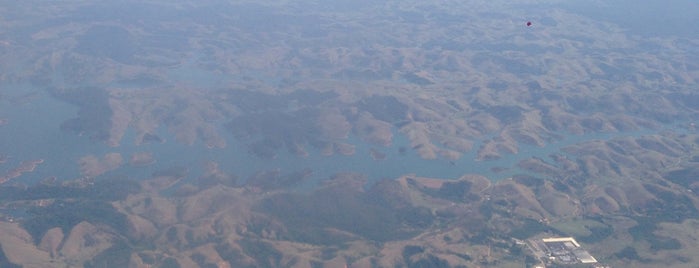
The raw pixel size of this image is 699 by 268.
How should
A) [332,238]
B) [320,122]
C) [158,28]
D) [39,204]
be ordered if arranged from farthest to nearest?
[158,28], [320,122], [39,204], [332,238]

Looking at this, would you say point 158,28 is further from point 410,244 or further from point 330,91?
point 410,244

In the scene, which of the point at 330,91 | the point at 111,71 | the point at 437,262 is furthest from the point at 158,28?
the point at 437,262

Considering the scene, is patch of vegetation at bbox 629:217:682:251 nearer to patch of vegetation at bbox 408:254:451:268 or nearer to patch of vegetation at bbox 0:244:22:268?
patch of vegetation at bbox 408:254:451:268

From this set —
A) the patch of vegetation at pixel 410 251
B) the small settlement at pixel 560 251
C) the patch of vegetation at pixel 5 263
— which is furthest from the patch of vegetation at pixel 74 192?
the small settlement at pixel 560 251

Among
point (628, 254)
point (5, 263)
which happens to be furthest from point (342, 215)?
point (5, 263)

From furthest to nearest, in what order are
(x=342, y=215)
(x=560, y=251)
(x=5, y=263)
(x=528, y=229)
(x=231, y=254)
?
(x=342, y=215), (x=528, y=229), (x=560, y=251), (x=231, y=254), (x=5, y=263)

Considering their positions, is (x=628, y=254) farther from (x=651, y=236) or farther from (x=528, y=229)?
(x=528, y=229)

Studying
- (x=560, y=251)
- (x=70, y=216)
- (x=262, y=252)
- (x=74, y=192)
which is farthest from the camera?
(x=74, y=192)

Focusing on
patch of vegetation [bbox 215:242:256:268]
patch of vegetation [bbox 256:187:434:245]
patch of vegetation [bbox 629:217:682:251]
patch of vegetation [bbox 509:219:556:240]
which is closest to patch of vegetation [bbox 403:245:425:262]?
patch of vegetation [bbox 256:187:434:245]
